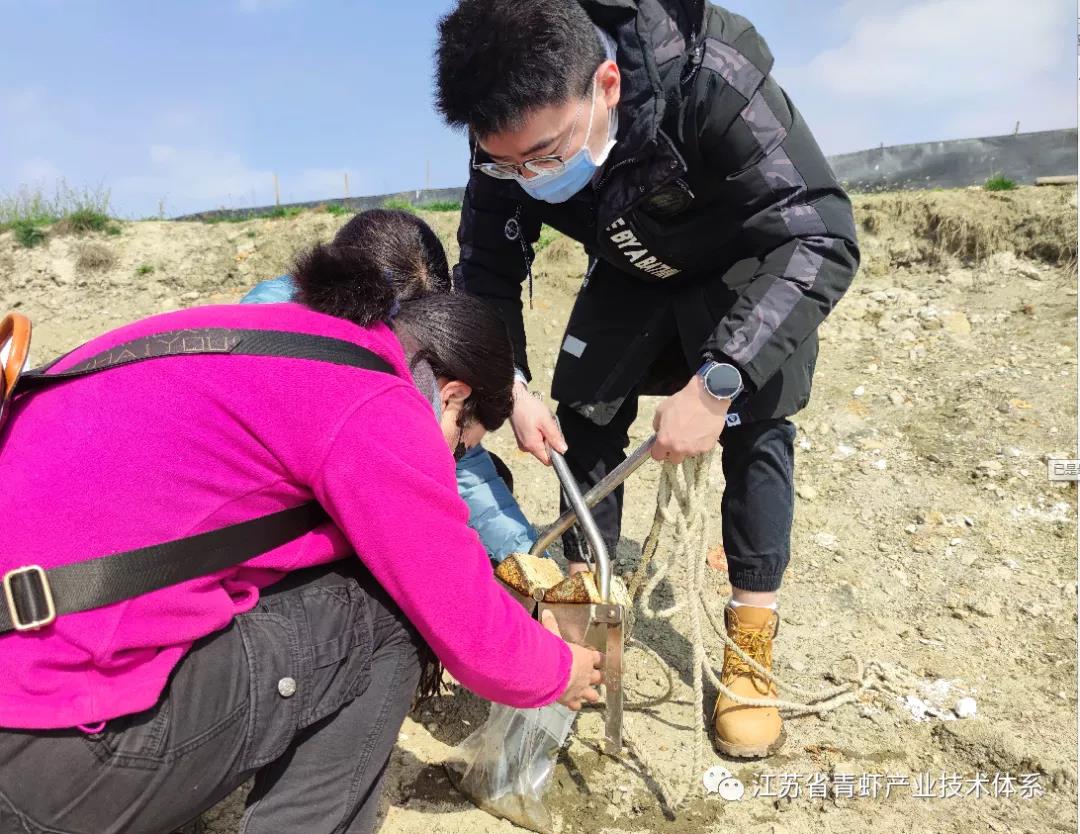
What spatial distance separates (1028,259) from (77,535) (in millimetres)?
6046

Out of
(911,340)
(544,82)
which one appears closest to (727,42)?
(544,82)

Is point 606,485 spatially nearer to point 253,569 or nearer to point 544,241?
point 253,569

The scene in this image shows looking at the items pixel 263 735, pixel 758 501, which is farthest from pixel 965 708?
pixel 263 735

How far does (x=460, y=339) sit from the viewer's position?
4.78 feet

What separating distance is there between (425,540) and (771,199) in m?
1.13

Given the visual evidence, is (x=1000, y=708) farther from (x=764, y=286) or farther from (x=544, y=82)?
(x=544, y=82)

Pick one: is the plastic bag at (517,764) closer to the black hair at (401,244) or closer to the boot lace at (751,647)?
the boot lace at (751,647)

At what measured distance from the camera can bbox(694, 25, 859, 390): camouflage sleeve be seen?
1.76m

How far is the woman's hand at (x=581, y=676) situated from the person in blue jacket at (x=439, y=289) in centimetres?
72

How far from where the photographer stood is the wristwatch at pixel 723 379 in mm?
1781

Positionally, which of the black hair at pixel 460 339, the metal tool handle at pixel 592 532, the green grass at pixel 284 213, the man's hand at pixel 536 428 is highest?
the green grass at pixel 284 213

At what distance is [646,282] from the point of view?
2.28 metres

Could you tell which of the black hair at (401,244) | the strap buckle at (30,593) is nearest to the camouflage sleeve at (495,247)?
the black hair at (401,244)

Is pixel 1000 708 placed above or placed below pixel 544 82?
below
